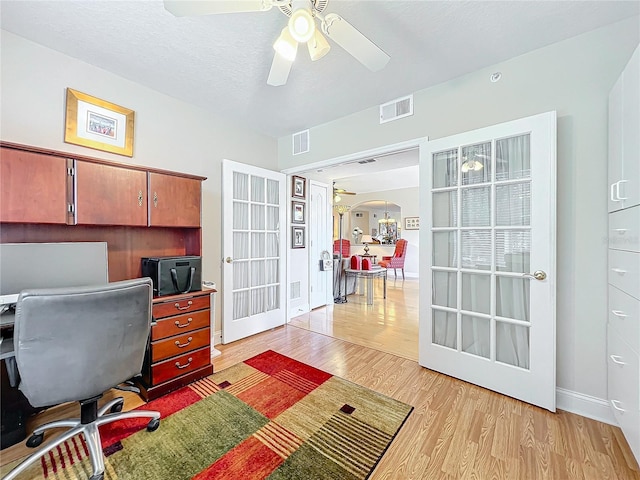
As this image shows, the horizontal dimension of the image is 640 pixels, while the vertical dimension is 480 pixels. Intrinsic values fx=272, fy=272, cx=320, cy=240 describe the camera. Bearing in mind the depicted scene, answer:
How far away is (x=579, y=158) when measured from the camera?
186cm

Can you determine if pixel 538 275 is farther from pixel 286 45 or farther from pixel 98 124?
pixel 98 124

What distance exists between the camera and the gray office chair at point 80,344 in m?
1.19

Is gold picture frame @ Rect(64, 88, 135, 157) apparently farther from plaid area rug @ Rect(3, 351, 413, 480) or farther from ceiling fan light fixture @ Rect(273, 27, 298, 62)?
plaid area rug @ Rect(3, 351, 413, 480)

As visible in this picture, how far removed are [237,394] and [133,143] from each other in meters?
2.32

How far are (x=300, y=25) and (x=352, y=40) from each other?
0.32 m

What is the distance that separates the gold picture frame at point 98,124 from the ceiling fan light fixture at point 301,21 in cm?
188

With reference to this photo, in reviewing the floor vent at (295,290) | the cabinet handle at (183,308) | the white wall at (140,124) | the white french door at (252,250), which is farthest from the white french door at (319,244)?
the cabinet handle at (183,308)

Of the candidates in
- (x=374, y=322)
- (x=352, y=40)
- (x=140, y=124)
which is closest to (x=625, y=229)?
(x=352, y=40)

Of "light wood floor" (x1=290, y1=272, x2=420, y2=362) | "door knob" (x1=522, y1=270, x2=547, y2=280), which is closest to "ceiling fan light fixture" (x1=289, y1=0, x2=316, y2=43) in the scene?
"door knob" (x1=522, y1=270, x2=547, y2=280)

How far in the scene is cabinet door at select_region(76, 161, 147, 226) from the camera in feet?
6.19

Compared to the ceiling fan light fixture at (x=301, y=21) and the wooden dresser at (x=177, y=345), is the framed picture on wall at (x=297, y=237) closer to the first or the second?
the wooden dresser at (x=177, y=345)

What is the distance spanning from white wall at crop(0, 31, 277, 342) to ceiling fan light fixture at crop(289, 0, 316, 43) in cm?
191

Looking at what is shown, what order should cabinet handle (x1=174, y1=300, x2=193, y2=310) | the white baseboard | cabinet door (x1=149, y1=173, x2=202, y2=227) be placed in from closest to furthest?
the white baseboard → cabinet handle (x1=174, y1=300, x2=193, y2=310) → cabinet door (x1=149, y1=173, x2=202, y2=227)

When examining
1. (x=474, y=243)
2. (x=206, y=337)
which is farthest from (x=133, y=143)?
(x=474, y=243)
